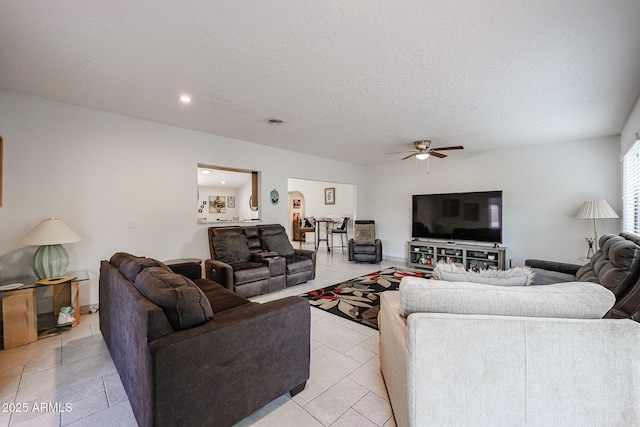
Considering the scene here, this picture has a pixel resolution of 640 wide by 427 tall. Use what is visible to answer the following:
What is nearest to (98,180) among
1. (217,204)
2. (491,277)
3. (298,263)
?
(298,263)

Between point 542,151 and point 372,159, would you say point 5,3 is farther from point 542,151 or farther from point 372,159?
point 542,151

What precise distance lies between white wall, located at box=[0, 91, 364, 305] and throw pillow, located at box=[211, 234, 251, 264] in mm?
405

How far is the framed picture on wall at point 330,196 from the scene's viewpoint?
8.41 m

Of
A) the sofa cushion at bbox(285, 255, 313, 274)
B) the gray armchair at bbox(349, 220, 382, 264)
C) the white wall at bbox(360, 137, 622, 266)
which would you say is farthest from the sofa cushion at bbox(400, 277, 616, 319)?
the gray armchair at bbox(349, 220, 382, 264)

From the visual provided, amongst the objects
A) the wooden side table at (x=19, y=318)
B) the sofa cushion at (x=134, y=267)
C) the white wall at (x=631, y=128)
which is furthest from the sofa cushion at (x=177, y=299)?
the white wall at (x=631, y=128)

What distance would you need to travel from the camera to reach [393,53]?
2053 millimetres

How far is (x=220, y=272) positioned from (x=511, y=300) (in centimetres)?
326

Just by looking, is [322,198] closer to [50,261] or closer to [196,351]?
[50,261]

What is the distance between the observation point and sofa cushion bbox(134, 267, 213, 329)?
1.34 meters

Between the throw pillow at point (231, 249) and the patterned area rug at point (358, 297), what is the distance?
1173 mm

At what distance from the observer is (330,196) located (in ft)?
27.9

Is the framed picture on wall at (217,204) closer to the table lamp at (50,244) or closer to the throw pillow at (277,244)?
the throw pillow at (277,244)

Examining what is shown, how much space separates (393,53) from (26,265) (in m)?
4.21

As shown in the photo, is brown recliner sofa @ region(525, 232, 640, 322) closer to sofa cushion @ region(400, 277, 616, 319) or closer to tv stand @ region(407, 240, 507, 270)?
sofa cushion @ region(400, 277, 616, 319)
